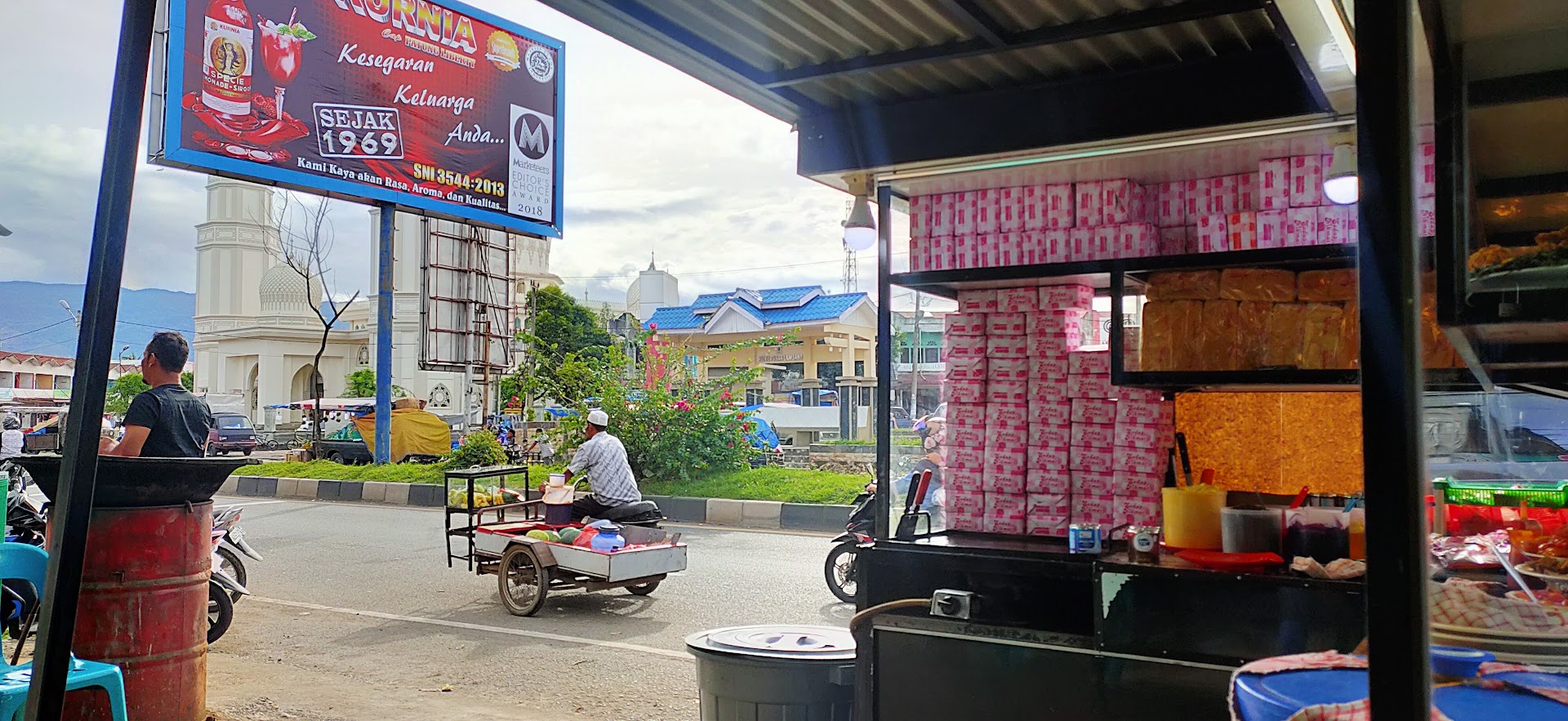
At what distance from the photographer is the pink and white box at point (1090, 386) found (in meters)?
3.77

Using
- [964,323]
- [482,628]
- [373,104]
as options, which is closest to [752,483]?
[482,628]

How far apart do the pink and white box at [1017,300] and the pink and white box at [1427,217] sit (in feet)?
7.51

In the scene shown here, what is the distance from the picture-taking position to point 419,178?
1714 centimetres

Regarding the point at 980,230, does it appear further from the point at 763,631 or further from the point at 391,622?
the point at 391,622

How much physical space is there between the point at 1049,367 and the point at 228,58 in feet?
48.6

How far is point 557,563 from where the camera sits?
743 cm

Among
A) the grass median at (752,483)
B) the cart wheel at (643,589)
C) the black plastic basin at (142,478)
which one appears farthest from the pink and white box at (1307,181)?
the grass median at (752,483)

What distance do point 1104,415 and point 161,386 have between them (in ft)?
14.3

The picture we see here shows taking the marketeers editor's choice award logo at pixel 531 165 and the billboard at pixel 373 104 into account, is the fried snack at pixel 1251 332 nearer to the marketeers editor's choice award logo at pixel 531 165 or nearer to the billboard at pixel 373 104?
the billboard at pixel 373 104

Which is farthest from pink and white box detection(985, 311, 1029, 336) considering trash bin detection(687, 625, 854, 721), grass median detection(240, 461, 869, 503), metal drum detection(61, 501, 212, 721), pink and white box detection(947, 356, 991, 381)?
grass median detection(240, 461, 869, 503)

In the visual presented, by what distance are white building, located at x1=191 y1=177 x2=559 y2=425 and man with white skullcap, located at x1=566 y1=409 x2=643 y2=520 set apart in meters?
38.0

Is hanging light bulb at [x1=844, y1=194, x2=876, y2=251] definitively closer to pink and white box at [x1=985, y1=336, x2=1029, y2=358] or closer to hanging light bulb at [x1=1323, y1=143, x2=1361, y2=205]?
pink and white box at [x1=985, y1=336, x2=1029, y2=358]

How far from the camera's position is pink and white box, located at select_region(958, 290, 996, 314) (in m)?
3.96

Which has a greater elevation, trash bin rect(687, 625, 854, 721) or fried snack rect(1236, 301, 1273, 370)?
fried snack rect(1236, 301, 1273, 370)
